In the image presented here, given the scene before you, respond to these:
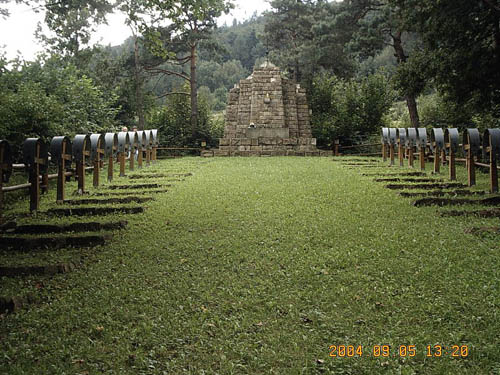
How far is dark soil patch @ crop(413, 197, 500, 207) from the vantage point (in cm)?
725

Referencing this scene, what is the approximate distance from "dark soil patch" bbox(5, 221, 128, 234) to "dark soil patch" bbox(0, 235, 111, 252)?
612 millimetres

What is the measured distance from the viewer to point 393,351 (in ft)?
9.25

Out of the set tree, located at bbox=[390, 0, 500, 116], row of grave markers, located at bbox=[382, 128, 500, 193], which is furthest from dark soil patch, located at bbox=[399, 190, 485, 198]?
tree, located at bbox=[390, 0, 500, 116]

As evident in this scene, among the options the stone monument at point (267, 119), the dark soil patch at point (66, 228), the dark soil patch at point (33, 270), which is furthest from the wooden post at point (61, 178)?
the stone monument at point (267, 119)

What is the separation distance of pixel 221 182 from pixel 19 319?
7435mm

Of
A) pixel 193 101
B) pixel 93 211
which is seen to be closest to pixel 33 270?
pixel 93 211

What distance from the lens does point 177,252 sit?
5035 mm

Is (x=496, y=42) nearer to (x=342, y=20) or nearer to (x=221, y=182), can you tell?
(x=221, y=182)

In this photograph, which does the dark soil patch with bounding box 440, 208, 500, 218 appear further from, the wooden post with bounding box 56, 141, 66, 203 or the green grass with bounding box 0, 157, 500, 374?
the wooden post with bounding box 56, 141, 66, 203

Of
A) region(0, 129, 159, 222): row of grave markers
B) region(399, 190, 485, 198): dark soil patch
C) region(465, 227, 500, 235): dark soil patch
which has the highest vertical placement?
region(0, 129, 159, 222): row of grave markers

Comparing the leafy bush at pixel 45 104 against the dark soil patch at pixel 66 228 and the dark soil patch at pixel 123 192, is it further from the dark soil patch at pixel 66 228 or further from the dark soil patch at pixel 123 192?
the dark soil patch at pixel 66 228

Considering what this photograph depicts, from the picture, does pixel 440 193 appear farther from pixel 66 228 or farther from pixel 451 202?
pixel 66 228

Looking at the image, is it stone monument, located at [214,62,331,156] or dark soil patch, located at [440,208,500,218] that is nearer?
dark soil patch, located at [440,208,500,218]

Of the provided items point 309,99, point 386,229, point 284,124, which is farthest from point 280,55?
point 386,229
